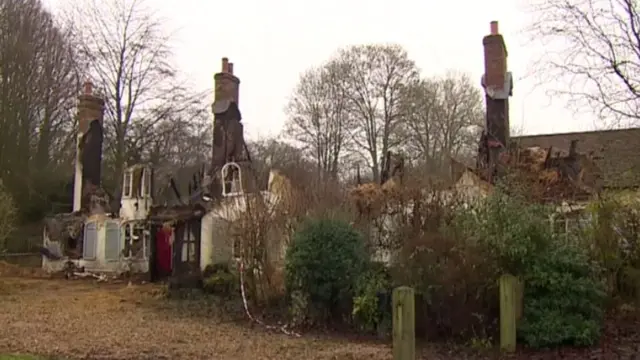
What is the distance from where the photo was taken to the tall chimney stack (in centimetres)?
2659

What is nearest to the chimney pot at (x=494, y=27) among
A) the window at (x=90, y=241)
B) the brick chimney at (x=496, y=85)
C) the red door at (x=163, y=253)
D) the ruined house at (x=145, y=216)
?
the brick chimney at (x=496, y=85)

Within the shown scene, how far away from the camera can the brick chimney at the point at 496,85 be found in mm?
18875

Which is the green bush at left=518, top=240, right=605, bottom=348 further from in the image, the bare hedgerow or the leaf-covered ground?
the bare hedgerow

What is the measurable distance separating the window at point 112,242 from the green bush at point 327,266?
14068 mm

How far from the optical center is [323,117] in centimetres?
3625

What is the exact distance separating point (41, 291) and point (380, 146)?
20913 mm

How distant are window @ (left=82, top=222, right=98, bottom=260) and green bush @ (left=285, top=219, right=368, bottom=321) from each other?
14989 mm

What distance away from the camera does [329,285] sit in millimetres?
11891

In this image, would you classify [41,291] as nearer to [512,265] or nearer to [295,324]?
[295,324]

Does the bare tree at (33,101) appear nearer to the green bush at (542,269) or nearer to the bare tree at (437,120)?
the bare tree at (437,120)

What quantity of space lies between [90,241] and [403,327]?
2164cm

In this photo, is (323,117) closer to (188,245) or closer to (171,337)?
(188,245)

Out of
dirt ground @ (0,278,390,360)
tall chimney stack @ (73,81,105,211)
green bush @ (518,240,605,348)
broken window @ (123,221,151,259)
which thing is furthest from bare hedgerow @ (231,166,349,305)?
tall chimney stack @ (73,81,105,211)

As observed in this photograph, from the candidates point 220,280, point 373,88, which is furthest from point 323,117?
point 220,280
